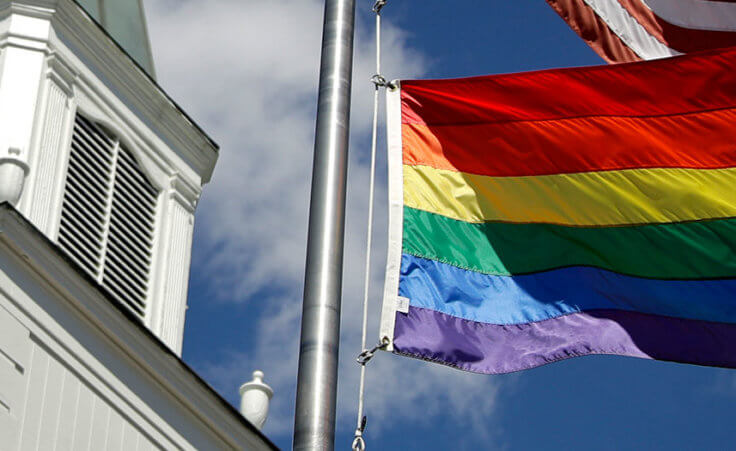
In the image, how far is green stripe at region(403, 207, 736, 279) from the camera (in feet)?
47.6

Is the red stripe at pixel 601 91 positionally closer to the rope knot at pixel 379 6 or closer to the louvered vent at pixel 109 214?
the rope knot at pixel 379 6

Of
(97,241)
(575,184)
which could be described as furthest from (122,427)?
(575,184)

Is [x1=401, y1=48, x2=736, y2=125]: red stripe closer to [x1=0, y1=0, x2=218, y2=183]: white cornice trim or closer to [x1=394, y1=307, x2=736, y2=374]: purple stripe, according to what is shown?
[x1=394, y1=307, x2=736, y2=374]: purple stripe

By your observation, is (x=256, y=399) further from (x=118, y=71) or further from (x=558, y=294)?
(x=118, y=71)

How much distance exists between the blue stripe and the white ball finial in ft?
8.99

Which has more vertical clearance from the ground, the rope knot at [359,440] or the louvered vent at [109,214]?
the louvered vent at [109,214]

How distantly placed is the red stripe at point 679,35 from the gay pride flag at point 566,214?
1163 millimetres

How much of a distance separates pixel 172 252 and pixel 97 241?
128 centimetres

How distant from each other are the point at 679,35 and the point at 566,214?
2.90 meters

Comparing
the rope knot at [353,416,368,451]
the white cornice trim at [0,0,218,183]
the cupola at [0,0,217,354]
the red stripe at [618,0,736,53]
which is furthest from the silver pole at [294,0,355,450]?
the white cornice trim at [0,0,218,183]

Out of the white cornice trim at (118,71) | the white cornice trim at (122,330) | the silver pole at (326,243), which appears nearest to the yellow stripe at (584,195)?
the silver pole at (326,243)

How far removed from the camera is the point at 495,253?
1472 cm

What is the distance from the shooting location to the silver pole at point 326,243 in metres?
11.2

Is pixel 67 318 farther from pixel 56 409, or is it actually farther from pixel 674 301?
pixel 674 301
